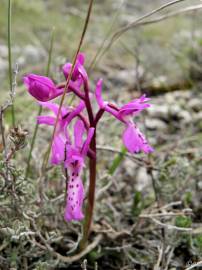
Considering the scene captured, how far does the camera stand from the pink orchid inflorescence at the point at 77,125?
138cm

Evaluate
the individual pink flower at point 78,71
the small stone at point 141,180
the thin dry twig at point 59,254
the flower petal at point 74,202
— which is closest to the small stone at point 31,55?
the small stone at point 141,180

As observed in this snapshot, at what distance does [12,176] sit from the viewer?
1.48 meters

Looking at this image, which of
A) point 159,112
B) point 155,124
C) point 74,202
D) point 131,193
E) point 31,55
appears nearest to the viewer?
point 74,202

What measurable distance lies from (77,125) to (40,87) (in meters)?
0.19

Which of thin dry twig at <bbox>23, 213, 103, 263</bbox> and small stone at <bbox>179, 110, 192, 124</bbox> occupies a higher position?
small stone at <bbox>179, 110, 192, 124</bbox>

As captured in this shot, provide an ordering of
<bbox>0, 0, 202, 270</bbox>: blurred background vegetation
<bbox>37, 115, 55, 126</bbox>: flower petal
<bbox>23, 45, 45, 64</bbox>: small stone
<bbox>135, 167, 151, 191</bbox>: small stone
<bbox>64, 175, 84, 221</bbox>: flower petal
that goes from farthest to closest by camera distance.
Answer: <bbox>23, 45, 45, 64</bbox>: small stone < <bbox>135, 167, 151, 191</bbox>: small stone < <bbox>0, 0, 202, 270</bbox>: blurred background vegetation < <bbox>37, 115, 55, 126</bbox>: flower petal < <bbox>64, 175, 84, 221</bbox>: flower petal

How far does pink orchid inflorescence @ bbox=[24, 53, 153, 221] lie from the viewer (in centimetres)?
138

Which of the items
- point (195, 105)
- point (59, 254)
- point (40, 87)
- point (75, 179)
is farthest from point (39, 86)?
point (195, 105)

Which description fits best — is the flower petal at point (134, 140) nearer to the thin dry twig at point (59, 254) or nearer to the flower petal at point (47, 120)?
the flower petal at point (47, 120)

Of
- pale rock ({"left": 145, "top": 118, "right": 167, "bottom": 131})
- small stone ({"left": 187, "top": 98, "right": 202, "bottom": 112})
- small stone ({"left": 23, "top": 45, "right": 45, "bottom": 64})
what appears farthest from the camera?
small stone ({"left": 23, "top": 45, "right": 45, "bottom": 64})

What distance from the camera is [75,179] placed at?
1409 mm

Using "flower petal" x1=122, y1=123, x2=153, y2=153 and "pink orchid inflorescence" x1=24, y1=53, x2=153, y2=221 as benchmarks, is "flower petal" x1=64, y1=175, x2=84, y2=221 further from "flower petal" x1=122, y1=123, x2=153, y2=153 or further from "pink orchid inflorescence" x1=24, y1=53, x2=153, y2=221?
"flower petal" x1=122, y1=123, x2=153, y2=153

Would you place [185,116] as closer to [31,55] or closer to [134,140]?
[134,140]

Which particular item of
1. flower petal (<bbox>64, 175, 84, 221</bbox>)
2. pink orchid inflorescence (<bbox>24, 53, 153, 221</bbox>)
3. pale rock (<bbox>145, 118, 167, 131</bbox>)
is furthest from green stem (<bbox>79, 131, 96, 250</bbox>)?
pale rock (<bbox>145, 118, 167, 131</bbox>)
